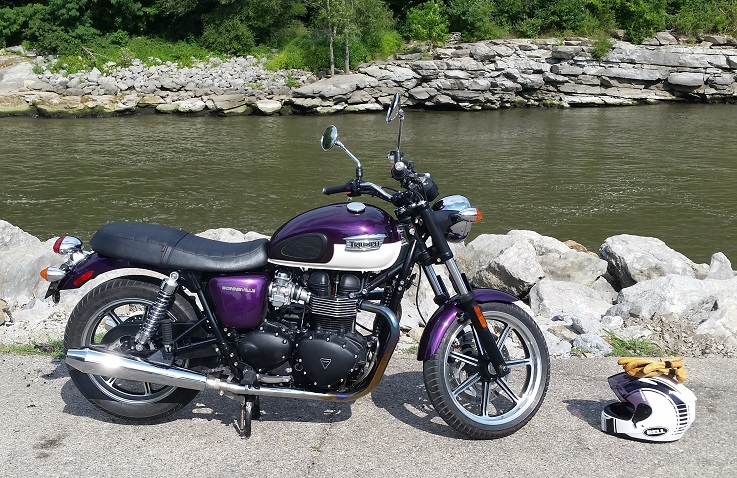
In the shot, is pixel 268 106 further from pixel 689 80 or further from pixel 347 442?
pixel 347 442

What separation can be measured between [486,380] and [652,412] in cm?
81

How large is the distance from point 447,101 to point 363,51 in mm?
4434

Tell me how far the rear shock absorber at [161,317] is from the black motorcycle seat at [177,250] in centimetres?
9

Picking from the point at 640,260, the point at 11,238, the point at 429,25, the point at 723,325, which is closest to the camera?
the point at 723,325

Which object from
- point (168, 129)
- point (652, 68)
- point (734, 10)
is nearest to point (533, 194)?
point (168, 129)

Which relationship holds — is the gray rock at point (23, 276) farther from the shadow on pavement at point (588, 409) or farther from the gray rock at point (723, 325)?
the gray rock at point (723, 325)

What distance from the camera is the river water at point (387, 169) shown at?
44.2ft

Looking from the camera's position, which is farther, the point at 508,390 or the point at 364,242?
the point at 508,390

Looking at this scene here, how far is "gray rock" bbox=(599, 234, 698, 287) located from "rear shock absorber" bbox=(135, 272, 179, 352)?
5.53m

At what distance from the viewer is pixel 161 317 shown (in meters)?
3.87

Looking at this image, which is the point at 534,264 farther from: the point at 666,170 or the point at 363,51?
the point at 363,51

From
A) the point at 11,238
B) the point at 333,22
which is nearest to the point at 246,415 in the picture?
the point at 11,238

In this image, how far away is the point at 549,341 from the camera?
5.38m

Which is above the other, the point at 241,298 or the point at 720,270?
the point at 241,298
